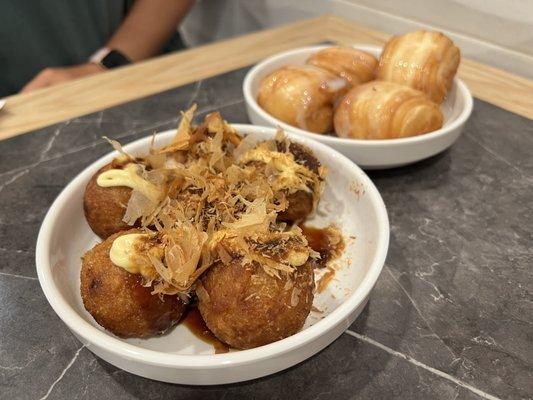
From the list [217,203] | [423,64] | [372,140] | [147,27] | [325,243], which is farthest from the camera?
[147,27]

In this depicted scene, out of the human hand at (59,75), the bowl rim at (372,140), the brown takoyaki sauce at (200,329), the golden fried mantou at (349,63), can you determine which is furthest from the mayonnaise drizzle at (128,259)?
the human hand at (59,75)

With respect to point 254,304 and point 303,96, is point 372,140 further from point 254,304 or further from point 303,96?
point 254,304

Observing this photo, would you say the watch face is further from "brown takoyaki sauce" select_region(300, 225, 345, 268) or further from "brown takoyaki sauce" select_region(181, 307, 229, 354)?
"brown takoyaki sauce" select_region(181, 307, 229, 354)

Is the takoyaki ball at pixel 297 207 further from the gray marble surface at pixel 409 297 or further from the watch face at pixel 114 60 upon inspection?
the watch face at pixel 114 60

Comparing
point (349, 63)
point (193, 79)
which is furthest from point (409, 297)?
point (193, 79)

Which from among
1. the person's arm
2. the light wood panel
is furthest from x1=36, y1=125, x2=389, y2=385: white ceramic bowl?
the person's arm

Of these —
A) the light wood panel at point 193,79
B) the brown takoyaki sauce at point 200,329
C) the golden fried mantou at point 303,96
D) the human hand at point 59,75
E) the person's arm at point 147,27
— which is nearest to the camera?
the brown takoyaki sauce at point 200,329

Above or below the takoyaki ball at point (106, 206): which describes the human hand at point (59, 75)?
below
